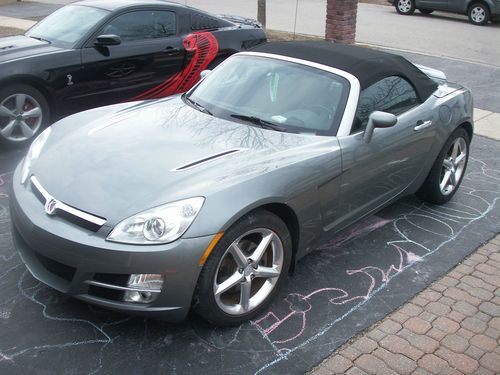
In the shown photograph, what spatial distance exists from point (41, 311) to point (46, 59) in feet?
11.7

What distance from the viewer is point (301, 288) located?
385cm

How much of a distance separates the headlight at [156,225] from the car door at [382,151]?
1.27 meters

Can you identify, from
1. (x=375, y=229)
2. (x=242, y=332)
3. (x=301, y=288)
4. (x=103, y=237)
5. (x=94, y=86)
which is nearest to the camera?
(x=103, y=237)

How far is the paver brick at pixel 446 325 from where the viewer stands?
3.50 meters

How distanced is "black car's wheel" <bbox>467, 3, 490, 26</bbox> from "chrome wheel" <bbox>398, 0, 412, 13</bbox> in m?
1.97

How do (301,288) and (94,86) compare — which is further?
(94,86)

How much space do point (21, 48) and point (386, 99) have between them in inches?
161

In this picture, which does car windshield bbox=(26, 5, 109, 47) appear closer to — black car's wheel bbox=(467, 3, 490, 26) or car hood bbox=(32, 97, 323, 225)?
car hood bbox=(32, 97, 323, 225)

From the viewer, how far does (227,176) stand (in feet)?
10.7

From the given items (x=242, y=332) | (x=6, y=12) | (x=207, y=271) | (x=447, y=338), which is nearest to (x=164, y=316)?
(x=207, y=271)

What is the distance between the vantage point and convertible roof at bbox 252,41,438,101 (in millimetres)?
4324

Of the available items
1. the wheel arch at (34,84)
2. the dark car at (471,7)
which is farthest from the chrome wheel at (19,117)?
the dark car at (471,7)

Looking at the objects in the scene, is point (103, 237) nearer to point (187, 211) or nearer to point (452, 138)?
point (187, 211)

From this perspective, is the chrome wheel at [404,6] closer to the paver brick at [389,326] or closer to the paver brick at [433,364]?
the paver brick at [389,326]
